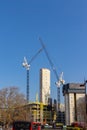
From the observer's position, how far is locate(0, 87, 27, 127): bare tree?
298 ft

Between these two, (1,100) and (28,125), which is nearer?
(28,125)

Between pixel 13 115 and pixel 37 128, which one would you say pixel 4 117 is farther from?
pixel 37 128

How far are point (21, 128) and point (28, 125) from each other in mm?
834

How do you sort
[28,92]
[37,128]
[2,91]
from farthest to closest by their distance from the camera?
[28,92]
[2,91]
[37,128]

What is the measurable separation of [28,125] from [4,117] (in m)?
60.0

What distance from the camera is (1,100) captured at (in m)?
90.7

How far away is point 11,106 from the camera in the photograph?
301 feet

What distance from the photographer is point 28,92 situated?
199 m

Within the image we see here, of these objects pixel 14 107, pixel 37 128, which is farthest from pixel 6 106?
pixel 37 128

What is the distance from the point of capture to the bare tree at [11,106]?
90750 millimetres

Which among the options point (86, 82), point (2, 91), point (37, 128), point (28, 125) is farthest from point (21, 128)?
point (2, 91)

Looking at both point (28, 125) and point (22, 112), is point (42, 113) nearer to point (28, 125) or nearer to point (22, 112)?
point (22, 112)

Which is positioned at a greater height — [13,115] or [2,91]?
[2,91]

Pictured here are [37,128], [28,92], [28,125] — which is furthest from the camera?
[28,92]
